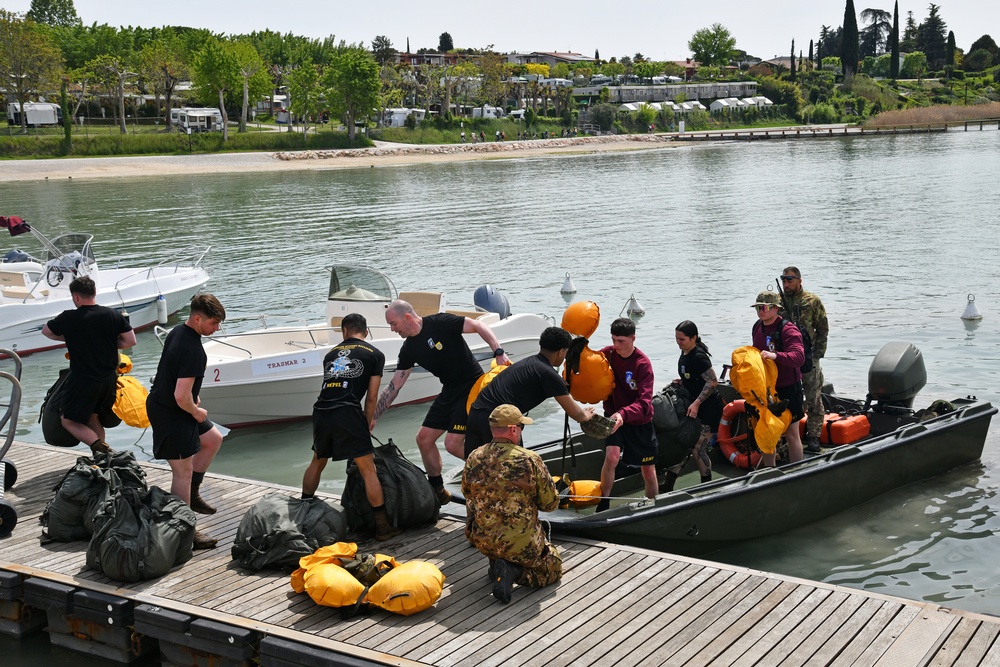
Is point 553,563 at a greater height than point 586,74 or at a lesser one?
lesser

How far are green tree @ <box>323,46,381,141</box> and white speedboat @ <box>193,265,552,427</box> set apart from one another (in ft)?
262

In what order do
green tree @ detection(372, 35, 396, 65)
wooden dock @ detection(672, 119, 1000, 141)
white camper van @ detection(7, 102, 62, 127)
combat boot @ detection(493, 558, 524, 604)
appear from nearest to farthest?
combat boot @ detection(493, 558, 524, 604) → white camper van @ detection(7, 102, 62, 127) → wooden dock @ detection(672, 119, 1000, 141) → green tree @ detection(372, 35, 396, 65)

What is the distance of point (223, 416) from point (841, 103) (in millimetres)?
143576

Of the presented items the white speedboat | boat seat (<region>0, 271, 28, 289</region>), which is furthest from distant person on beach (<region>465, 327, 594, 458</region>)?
boat seat (<region>0, 271, 28, 289</region>)

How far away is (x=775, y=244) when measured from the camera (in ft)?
109

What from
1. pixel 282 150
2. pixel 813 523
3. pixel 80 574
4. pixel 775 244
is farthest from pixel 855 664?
pixel 282 150

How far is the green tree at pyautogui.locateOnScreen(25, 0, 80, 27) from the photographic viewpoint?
165m

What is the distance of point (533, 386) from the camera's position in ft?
24.8

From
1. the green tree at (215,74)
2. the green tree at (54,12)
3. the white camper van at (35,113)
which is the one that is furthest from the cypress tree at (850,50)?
the green tree at (54,12)

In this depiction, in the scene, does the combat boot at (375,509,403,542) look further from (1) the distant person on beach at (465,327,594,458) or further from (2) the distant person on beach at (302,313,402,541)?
(1) the distant person on beach at (465,327,594,458)

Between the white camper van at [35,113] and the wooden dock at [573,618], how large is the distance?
301 feet

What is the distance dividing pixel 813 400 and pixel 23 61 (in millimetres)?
90467

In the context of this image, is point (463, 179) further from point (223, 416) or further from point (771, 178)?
point (223, 416)

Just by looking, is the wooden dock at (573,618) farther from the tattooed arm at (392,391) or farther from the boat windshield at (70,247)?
the boat windshield at (70,247)
